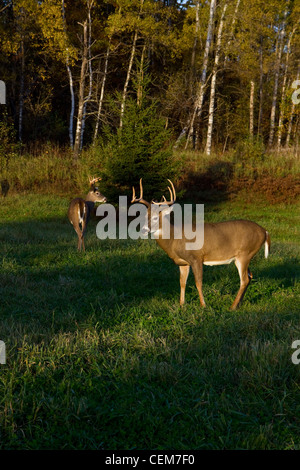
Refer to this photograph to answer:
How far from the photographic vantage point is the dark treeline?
2325 cm

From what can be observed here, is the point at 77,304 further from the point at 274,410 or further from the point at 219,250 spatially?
the point at 274,410

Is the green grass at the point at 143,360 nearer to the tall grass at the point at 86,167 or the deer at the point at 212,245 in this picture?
the deer at the point at 212,245

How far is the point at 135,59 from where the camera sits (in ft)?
81.3

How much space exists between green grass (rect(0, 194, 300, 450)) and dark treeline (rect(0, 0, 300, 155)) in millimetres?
16161

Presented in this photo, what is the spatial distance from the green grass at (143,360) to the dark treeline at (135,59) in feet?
53.0

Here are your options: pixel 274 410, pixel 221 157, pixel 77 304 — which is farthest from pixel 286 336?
pixel 221 157

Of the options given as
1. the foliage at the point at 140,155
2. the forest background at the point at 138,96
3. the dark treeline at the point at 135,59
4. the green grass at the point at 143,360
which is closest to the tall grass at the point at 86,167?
the forest background at the point at 138,96

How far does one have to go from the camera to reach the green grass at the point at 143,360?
3.25 meters

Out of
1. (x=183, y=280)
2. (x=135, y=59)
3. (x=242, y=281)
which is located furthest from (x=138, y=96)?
(x=135, y=59)

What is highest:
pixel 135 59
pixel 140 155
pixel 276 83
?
pixel 135 59

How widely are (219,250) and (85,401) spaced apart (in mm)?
3462

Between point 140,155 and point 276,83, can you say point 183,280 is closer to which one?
point 140,155

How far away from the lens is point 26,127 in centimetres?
2748

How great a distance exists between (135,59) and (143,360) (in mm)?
23370
